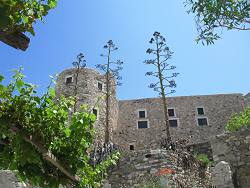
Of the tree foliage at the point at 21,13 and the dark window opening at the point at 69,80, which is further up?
the dark window opening at the point at 69,80

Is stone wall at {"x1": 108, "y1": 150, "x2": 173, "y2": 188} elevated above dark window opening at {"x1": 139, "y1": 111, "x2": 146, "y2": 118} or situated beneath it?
situated beneath

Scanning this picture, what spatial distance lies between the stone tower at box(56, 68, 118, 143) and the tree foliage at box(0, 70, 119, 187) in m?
18.3

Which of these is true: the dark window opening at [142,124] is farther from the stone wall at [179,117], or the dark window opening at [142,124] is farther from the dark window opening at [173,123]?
the dark window opening at [173,123]

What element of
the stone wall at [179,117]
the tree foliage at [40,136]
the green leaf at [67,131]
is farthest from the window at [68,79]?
the green leaf at [67,131]

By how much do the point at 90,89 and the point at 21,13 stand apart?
21028mm

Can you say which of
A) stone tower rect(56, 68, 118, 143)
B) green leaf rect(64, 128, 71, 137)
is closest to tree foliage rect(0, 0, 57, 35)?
green leaf rect(64, 128, 71, 137)

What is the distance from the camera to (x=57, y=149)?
13.4ft

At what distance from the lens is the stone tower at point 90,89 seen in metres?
23.0

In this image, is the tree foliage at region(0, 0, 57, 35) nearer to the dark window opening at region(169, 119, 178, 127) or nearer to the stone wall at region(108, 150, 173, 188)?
the stone wall at region(108, 150, 173, 188)

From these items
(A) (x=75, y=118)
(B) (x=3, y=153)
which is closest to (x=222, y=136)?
(A) (x=75, y=118)

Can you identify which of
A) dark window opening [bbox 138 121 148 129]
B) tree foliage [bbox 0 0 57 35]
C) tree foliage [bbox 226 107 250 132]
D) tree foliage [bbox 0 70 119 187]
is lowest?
tree foliage [bbox 0 70 119 187]

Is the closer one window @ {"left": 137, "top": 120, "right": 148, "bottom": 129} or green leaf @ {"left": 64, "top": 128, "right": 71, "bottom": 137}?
green leaf @ {"left": 64, "top": 128, "right": 71, "bottom": 137}

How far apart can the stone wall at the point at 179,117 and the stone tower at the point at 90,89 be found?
146cm

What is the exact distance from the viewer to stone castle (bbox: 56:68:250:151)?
78.9ft
